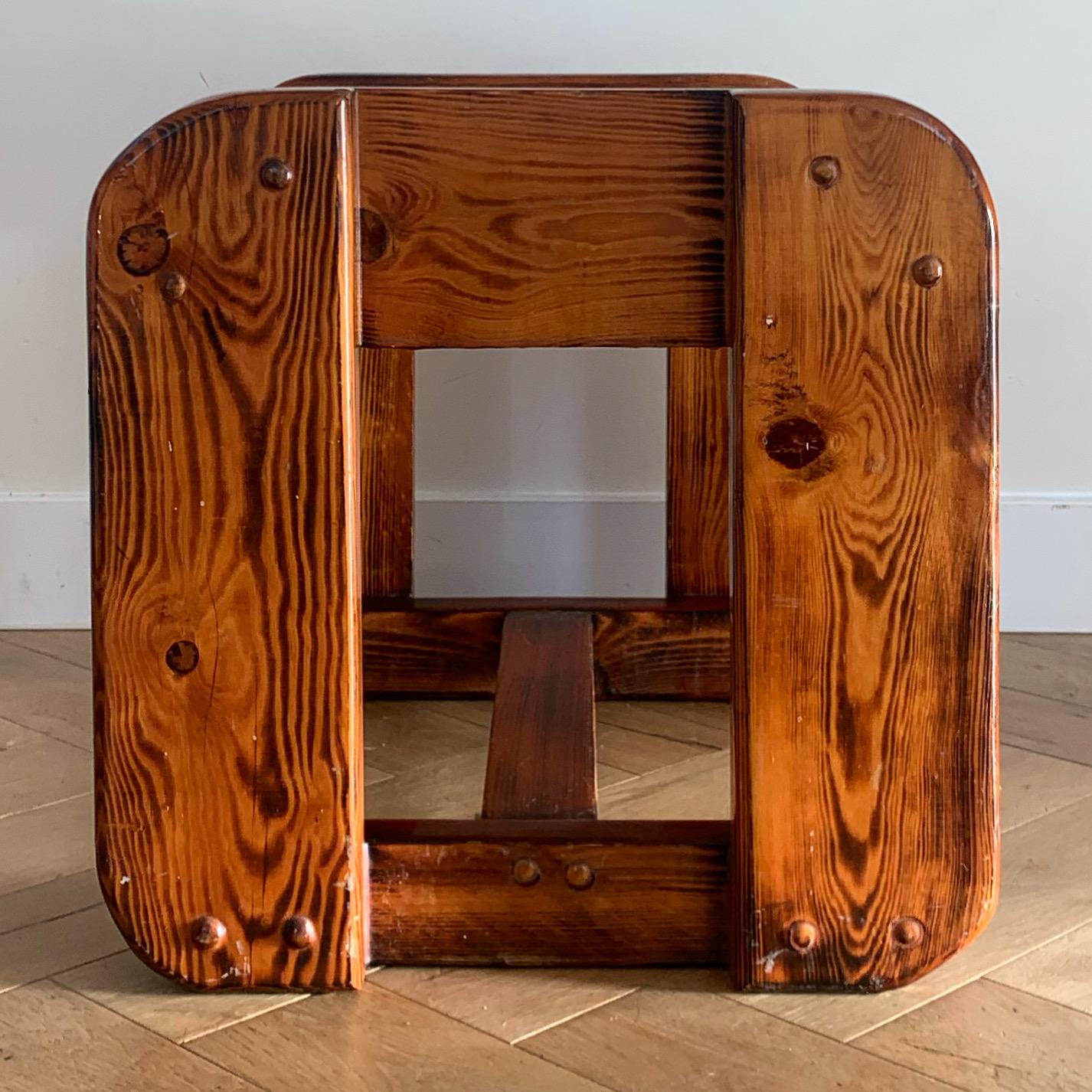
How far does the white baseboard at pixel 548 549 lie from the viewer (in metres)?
1.69

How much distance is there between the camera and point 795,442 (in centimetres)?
79

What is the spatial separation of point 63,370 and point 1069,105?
1177 mm

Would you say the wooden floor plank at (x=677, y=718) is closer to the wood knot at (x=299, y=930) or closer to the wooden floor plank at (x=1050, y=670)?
the wooden floor plank at (x=1050, y=670)

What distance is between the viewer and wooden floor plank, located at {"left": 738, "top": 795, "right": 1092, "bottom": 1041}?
2.62ft

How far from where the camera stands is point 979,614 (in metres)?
0.79

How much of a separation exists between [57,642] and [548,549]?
57cm

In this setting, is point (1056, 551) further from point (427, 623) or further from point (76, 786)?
point (76, 786)

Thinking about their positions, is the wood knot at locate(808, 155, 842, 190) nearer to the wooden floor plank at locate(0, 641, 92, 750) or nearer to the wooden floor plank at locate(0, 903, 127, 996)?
the wooden floor plank at locate(0, 903, 127, 996)

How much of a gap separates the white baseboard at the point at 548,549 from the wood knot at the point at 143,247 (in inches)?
36.8

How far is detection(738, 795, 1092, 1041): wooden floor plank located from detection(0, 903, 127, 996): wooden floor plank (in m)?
0.39

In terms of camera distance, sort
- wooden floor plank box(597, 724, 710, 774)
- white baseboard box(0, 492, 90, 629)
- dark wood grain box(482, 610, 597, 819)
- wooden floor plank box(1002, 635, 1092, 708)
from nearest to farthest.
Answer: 1. dark wood grain box(482, 610, 597, 819)
2. wooden floor plank box(597, 724, 710, 774)
3. wooden floor plank box(1002, 635, 1092, 708)
4. white baseboard box(0, 492, 90, 629)

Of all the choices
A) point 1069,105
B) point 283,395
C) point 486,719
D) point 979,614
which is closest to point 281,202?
point 283,395

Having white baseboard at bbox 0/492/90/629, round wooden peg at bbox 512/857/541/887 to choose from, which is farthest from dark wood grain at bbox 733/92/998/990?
white baseboard at bbox 0/492/90/629

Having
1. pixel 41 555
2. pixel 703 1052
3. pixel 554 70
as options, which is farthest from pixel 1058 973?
pixel 41 555
